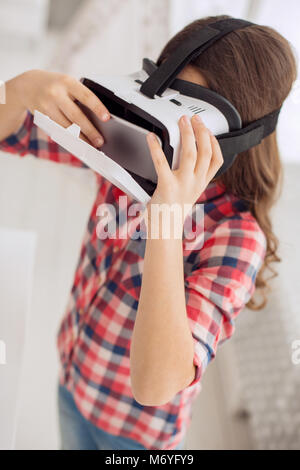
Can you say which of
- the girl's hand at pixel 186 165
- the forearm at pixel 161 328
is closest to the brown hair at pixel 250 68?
the girl's hand at pixel 186 165

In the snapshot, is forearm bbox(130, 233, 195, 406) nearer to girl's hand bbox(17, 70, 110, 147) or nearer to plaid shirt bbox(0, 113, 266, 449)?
plaid shirt bbox(0, 113, 266, 449)

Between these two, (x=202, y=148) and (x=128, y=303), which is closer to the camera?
(x=202, y=148)

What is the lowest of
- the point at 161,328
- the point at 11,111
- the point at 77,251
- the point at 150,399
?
the point at 77,251

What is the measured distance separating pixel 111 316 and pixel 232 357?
0.90 metres

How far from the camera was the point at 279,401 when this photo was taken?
124 centimetres

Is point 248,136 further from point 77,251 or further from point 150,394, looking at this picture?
point 77,251

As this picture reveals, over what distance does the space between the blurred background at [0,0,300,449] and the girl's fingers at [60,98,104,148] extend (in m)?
0.38

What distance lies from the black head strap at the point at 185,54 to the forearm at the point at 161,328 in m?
0.20

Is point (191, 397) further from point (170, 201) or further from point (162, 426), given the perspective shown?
point (170, 201)

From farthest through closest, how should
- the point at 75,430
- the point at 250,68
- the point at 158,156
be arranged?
the point at 75,430 → the point at 250,68 → the point at 158,156

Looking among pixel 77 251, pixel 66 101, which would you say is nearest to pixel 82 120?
pixel 66 101

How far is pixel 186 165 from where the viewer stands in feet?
1.70

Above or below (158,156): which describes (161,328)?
below

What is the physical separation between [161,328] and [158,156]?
0.21 metres
